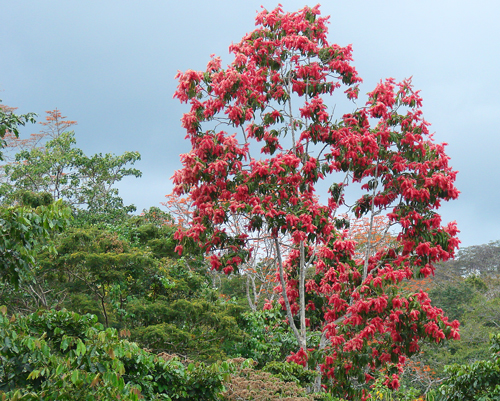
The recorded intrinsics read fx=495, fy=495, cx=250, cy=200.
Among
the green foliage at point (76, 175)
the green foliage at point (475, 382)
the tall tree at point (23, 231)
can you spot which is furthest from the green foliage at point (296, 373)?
the green foliage at point (76, 175)

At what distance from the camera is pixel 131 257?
8.46 metres

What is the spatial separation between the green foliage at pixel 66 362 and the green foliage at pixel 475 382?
301 centimetres

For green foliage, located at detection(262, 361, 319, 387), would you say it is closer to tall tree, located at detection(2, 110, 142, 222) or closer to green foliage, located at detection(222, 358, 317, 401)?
green foliage, located at detection(222, 358, 317, 401)

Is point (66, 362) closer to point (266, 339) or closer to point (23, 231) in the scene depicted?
point (23, 231)

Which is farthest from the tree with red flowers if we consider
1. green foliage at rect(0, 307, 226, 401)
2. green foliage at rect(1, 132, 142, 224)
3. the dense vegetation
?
green foliage at rect(1, 132, 142, 224)

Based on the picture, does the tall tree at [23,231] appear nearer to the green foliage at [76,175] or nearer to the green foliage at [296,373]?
the green foliage at [296,373]

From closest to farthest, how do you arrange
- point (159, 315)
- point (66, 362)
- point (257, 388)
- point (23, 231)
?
1. point (66, 362)
2. point (23, 231)
3. point (257, 388)
4. point (159, 315)

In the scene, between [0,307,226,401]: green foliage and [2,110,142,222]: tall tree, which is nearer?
[0,307,226,401]: green foliage

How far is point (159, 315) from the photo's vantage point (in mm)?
8797

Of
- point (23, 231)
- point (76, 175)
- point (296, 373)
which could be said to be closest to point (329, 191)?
point (296, 373)

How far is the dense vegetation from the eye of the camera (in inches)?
140

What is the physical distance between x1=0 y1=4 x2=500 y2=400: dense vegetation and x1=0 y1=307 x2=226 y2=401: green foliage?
1cm

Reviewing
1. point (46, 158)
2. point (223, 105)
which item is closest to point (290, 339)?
point (223, 105)

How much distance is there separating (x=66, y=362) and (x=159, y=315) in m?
5.55
